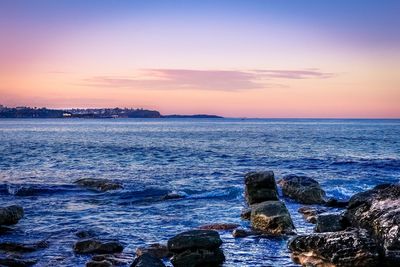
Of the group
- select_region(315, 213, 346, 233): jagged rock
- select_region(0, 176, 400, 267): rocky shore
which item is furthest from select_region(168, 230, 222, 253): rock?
select_region(315, 213, 346, 233): jagged rock

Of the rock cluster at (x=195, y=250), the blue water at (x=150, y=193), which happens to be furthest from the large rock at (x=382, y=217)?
the rock cluster at (x=195, y=250)

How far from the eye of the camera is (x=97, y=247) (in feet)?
57.5

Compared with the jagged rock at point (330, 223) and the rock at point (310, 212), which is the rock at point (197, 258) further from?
the rock at point (310, 212)

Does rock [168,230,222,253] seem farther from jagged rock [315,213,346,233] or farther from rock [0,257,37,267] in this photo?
rock [0,257,37,267]

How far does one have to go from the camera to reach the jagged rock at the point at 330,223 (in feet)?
57.5

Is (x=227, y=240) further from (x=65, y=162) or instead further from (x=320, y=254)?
(x=65, y=162)

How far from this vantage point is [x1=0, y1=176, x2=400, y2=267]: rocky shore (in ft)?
44.1

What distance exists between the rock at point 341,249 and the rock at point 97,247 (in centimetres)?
733

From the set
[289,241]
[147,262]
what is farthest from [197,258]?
[289,241]

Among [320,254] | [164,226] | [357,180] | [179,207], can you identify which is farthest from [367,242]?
[357,180]

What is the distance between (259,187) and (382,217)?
485 inches

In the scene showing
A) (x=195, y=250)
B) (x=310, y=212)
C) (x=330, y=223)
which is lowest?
(x=310, y=212)

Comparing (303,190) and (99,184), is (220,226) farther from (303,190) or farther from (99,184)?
(99,184)

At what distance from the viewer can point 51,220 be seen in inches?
928
